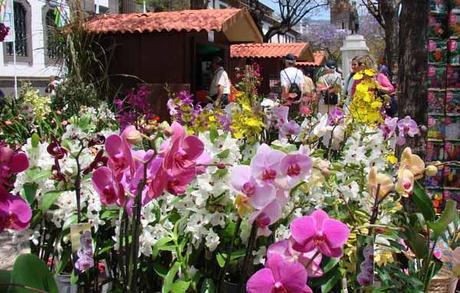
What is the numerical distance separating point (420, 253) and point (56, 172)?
113cm

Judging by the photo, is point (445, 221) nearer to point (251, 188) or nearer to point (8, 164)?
point (251, 188)

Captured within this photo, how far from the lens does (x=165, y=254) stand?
180 centimetres

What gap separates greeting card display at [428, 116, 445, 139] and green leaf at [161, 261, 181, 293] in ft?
12.1

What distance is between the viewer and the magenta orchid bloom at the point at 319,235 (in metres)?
1.16

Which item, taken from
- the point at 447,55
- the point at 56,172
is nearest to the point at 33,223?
the point at 56,172

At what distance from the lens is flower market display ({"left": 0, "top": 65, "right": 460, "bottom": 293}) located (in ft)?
3.94

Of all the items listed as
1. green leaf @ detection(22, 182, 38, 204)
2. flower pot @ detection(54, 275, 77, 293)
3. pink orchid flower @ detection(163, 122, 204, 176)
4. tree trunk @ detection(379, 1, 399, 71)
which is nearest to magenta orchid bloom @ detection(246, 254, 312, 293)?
pink orchid flower @ detection(163, 122, 204, 176)

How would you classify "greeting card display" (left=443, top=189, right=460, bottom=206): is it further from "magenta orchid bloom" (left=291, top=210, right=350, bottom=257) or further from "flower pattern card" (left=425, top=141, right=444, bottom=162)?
"magenta orchid bloom" (left=291, top=210, right=350, bottom=257)

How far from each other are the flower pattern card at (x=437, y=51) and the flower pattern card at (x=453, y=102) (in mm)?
272

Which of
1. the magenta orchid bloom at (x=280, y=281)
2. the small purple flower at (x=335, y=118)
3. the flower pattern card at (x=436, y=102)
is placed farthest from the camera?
the flower pattern card at (x=436, y=102)

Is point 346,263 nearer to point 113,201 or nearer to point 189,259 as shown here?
point 189,259

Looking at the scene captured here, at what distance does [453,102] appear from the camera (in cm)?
483

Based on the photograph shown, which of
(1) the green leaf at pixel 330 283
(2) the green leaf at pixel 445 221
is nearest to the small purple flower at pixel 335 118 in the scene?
(2) the green leaf at pixel 445 221

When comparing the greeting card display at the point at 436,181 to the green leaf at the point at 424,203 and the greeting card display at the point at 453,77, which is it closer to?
the greeting card display at the point at 453,77
